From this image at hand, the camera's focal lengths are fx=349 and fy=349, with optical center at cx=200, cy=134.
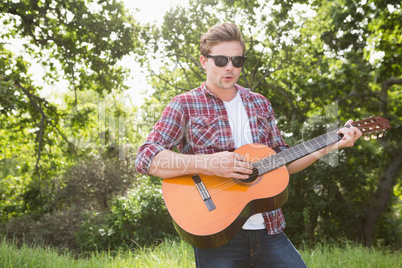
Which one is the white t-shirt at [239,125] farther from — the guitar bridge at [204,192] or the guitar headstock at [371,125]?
the guitar headstock at [371,125]

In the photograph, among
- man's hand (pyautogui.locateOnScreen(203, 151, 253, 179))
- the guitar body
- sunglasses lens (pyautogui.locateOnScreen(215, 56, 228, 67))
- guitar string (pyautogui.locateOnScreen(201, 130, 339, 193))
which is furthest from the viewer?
sunglasses lens (pyautogui.locateOnScreen(215, 56, 228, 67))

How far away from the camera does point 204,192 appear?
2.07 m

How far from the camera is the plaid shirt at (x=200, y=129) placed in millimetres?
2053

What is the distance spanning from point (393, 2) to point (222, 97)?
227 inches

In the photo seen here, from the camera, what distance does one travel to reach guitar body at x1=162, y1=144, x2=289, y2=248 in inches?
75.0

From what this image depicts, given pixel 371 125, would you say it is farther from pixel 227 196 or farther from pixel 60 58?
pixel 60 58

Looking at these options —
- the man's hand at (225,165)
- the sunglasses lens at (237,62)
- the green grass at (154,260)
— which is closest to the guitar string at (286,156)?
A: the man's hand at (225,165)

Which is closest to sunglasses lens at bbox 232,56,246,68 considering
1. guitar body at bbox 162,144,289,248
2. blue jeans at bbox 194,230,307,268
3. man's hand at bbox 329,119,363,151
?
guitar body at bbox 162,144,289,248

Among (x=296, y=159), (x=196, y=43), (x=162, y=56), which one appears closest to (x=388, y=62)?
(x=196, y=43)

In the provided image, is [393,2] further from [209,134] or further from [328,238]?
[209,134]

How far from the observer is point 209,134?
84.1 inches

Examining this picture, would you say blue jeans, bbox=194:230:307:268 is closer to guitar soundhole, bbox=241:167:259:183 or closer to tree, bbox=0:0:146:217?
guitar soundhole, bbox=241:167:259:183

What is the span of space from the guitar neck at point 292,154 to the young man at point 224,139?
6 cm

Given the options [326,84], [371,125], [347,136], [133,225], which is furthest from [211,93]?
[326,84]
